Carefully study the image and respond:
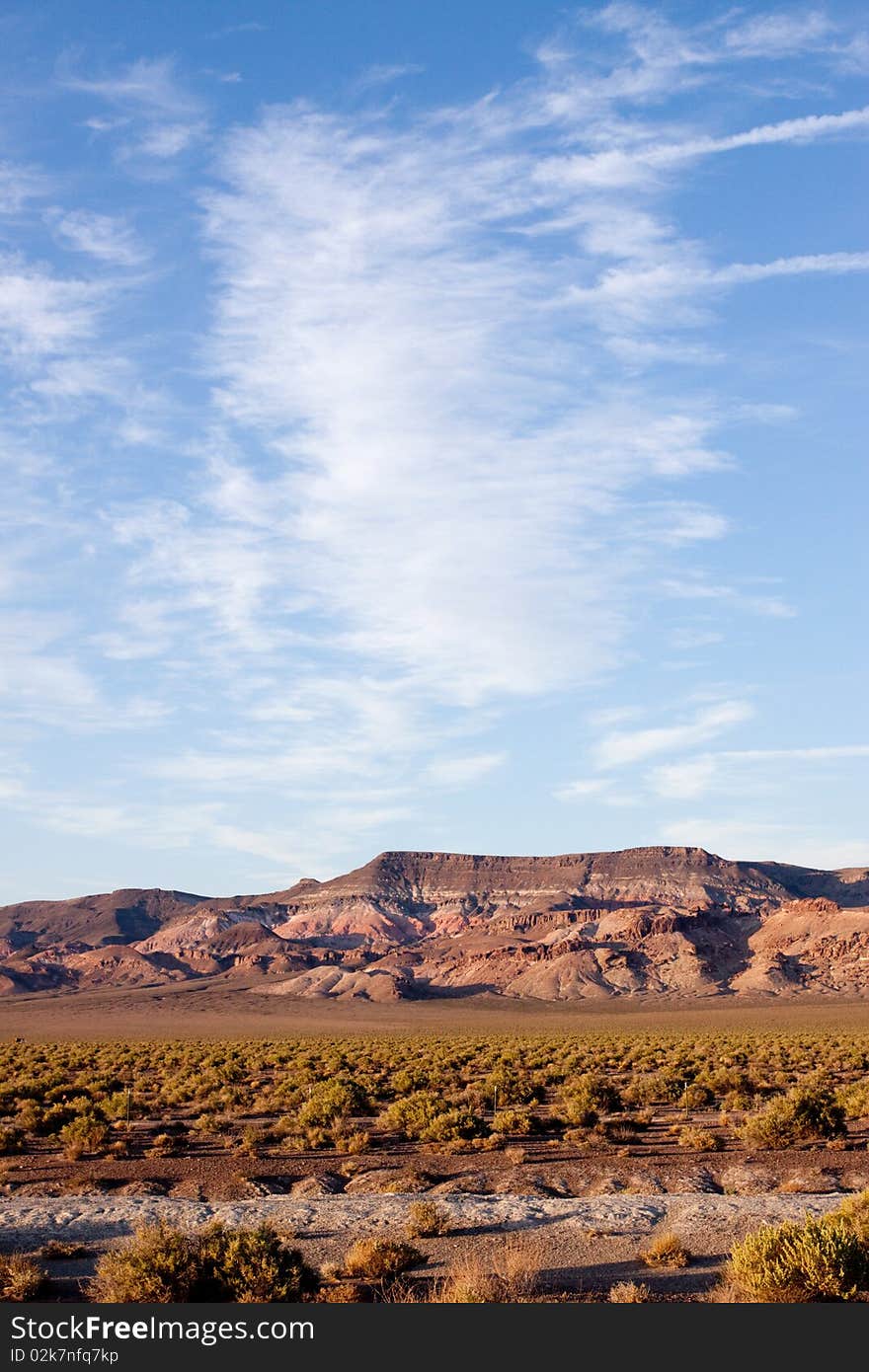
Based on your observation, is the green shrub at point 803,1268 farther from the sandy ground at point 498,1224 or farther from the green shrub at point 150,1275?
the green shrub at point 150,1275

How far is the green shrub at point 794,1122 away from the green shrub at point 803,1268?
1187 centimetres

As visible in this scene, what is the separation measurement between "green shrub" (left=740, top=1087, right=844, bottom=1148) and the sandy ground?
5.42 m

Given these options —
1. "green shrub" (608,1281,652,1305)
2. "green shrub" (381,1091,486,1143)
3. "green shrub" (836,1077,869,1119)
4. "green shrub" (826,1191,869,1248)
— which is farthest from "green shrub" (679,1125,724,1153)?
"green shrub" (608,1281,652,1305)

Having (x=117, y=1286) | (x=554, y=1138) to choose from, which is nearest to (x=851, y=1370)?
(x=117, y=1286)

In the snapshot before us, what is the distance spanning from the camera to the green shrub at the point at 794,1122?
2088cm

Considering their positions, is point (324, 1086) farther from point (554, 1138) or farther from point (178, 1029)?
point (178, 1029)

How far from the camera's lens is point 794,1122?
21312 millimetres

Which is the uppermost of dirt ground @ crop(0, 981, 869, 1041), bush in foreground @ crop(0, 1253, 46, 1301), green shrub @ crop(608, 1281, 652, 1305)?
green shrub @ crop(608, 1281, 652, 1305)

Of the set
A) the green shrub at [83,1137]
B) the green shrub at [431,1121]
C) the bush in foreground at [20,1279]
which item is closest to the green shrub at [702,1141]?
the green shrub at [431,1121]

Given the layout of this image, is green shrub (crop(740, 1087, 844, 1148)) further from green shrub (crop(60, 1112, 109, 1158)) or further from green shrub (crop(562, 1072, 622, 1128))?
green shrub (crop(60, 1112, 109, 1158))

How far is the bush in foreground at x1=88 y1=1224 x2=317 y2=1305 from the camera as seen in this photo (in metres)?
9.38

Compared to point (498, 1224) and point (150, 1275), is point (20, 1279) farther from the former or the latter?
point (498, 1224)

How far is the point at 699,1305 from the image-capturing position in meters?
9.01

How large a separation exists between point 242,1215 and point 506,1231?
3866 millimetres
